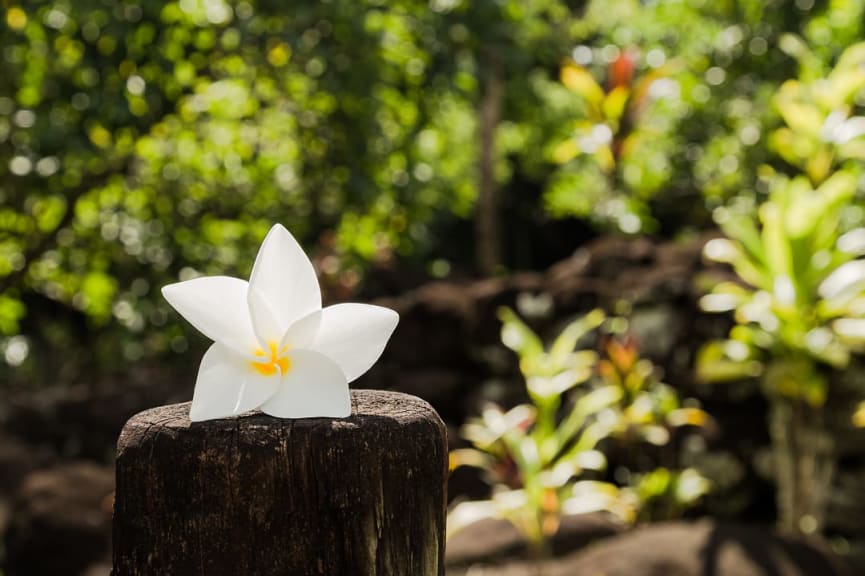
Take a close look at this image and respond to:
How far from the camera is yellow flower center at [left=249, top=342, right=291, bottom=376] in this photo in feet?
5.64

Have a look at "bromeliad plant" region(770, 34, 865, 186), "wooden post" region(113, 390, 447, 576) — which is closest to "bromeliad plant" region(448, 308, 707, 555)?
"bromeliad plant" region(770, 34, 865, 186)

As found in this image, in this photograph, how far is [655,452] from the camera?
651 cm

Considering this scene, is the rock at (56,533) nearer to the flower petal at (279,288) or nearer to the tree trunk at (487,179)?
the flower petal at (279,288)

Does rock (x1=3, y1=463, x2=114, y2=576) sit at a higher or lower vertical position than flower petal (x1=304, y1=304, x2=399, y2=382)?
lower

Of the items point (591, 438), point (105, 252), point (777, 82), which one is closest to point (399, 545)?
point (591, 438)

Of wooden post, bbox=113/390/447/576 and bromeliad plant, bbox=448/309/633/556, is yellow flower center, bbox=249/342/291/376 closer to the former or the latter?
wooden post, bbox=113/390/447/576

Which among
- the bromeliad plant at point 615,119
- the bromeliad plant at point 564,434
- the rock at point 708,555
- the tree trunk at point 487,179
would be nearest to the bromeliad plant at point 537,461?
the bromeliad plant at point 564,434

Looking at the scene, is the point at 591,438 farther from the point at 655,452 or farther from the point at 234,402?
the point at 234,402

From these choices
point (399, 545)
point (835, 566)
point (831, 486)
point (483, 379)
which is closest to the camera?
point (399, 545)

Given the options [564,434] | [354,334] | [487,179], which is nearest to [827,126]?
[564,434]

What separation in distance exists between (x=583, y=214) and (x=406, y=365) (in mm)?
6946

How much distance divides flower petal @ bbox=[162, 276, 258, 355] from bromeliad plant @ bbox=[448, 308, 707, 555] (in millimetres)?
2926

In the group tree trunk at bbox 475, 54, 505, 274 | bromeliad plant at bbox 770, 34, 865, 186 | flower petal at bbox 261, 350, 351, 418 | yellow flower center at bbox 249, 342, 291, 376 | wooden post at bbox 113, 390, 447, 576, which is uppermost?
tree trunk at bbox 475, 54, 505, 274

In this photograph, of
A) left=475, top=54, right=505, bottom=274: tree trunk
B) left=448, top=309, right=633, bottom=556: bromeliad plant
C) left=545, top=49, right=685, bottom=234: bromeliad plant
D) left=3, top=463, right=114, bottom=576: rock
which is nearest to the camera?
left=448, top=309, right=633, bottom=556: bromeliad plant
